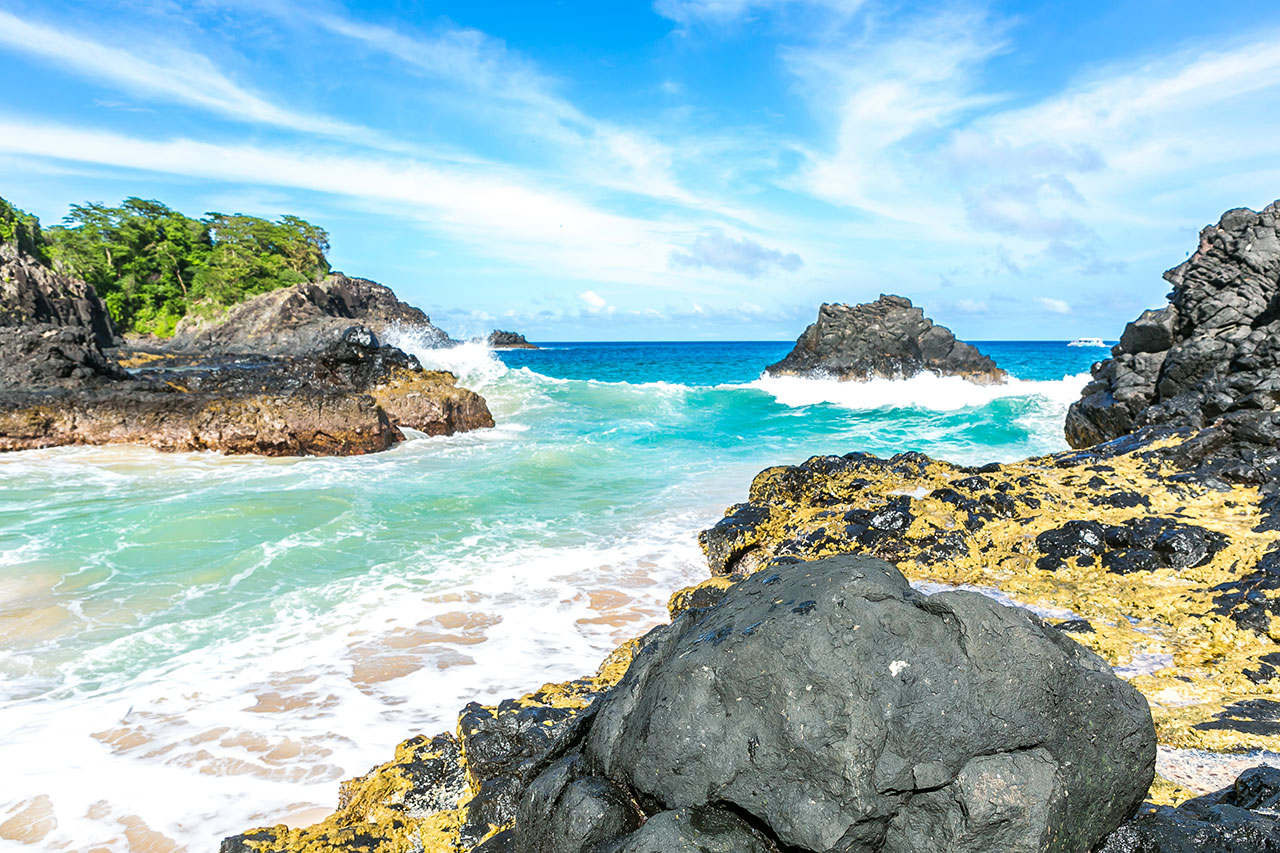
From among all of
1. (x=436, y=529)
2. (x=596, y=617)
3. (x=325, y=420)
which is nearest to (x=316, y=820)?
(x=596, y=617)

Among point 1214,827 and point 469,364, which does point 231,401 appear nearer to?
point 1214,827

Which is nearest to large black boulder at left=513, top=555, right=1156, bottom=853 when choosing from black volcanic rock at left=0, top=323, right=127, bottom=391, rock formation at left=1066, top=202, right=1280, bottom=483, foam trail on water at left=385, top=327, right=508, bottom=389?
rock formation at left=1066, top=202, right=1280, bottom=483

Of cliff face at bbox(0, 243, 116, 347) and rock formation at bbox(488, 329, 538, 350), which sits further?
rock formation at bbox(488, 329, 538, 350)

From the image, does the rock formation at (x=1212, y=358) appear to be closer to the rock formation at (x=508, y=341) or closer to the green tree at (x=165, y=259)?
the green tree at (x=165, y=259)

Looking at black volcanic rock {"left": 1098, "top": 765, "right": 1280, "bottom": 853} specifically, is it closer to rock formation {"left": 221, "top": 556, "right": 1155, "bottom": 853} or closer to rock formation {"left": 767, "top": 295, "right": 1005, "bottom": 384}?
rock formation {"left": 221, "top": 556, "right": 1155, "bottom": 853}

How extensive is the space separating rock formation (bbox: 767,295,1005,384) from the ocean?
2067 centimetres

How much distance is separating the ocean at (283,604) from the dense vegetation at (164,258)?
45.8 metres

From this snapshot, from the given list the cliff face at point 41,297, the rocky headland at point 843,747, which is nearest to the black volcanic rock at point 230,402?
the rocky headland at point 843,747

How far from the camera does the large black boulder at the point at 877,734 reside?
6.23 feet

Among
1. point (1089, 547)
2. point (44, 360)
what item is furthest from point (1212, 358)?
point (44, 360)

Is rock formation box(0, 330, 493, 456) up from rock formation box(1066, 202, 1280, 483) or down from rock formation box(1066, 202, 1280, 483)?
down

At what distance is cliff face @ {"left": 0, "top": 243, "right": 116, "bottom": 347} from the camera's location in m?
34.1

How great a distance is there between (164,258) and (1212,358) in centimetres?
6479

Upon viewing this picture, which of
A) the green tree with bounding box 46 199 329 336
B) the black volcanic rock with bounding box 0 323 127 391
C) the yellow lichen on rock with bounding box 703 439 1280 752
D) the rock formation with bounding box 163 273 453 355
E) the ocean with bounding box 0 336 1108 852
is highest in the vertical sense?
the green tree with bounding box 46 199 329 336
